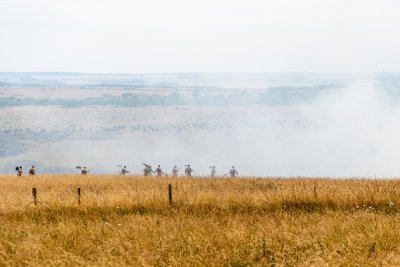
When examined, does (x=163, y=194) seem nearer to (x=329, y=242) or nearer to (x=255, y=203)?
(x=255, y=203)

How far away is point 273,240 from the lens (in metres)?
11.6

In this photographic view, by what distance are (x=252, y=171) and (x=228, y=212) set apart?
178m

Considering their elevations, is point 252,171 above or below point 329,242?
below

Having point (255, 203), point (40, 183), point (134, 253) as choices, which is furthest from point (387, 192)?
point (40, 183)

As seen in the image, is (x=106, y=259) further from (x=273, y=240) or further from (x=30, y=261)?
(x=273, y=240)

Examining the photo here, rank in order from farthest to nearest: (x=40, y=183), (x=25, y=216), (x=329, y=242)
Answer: (x=40, y=183)
(x=25, y=216)
(x=329, y=242)

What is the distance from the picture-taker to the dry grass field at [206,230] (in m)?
10.5

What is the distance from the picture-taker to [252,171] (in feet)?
634

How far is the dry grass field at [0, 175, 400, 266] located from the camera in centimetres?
1048

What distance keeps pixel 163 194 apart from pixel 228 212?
318 centimetres

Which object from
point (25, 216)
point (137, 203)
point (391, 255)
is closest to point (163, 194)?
point (137, 203)

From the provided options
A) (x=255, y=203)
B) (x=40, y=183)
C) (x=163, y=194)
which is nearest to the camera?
(x=255, y=203)

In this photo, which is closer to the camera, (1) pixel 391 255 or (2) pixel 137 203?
(1) pixel 391 255

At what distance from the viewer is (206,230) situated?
1280 cm
